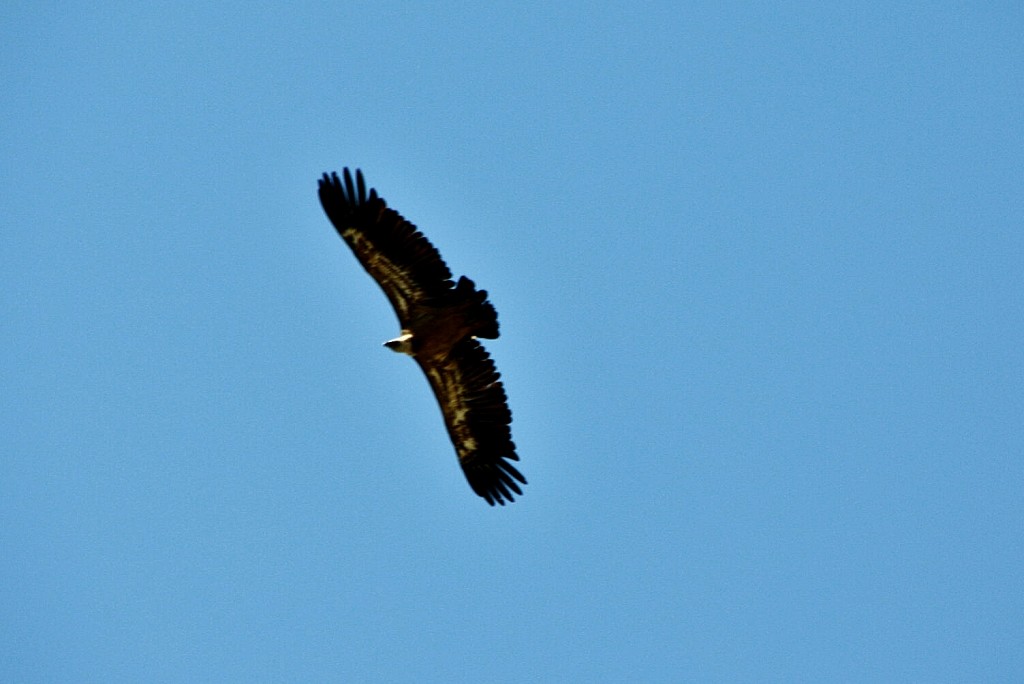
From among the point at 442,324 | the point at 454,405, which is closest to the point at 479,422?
the point at 454,405

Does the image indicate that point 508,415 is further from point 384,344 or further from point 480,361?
point 384,344

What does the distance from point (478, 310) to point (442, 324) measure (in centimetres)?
70

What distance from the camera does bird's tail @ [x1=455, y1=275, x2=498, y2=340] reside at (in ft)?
73.4

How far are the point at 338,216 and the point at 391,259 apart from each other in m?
1.13

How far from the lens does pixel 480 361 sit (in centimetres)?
2352

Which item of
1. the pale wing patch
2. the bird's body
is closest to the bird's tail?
the bird's body

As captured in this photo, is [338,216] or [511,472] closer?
[338,216]

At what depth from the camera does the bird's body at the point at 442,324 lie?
72.0 feet

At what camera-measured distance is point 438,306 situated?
74.1 feet

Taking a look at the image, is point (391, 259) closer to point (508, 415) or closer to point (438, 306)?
point (438, 306)

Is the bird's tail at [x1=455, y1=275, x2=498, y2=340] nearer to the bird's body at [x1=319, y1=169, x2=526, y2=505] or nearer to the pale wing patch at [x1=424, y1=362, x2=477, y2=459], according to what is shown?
the bird's body at [x1=319, y1=169, x2=526, y2=505]

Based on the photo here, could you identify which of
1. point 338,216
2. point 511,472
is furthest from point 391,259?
point 511,472

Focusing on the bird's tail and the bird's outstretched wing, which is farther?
the bird's outstretched wing

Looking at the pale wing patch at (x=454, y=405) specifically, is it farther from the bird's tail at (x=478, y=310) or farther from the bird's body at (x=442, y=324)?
the bird's tail at (x=478, y=310)
